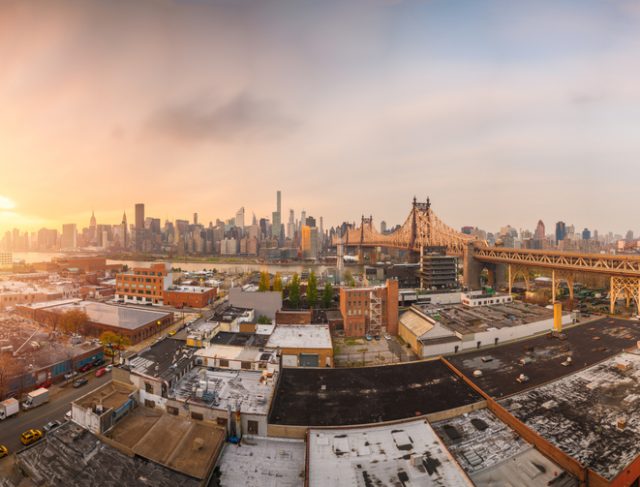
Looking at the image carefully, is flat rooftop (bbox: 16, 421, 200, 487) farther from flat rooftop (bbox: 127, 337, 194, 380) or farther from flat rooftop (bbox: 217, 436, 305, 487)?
flat rooftop (bbox: 127, 337, 194, 380)

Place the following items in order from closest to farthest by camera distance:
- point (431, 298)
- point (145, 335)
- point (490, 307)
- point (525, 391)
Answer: point (525, 391) < point (145, 335) < point (490, 307) < point (431, 298)

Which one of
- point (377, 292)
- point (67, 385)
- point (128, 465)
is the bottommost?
point (67, 385)

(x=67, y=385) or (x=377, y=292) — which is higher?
(x=377, y=292)

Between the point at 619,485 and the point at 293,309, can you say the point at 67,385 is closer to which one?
the point at 293,309

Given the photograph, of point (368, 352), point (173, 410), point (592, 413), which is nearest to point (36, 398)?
point (173, 410)

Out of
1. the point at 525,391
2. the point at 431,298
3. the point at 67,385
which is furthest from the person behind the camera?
the point at 431,298

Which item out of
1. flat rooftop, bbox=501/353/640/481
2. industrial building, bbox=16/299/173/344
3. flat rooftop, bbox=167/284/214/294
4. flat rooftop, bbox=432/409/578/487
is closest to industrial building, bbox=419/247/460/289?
flat rooftop, bbox=501/353/640/481

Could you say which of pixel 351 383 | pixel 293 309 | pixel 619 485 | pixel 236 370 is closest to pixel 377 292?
pixel 293 309
